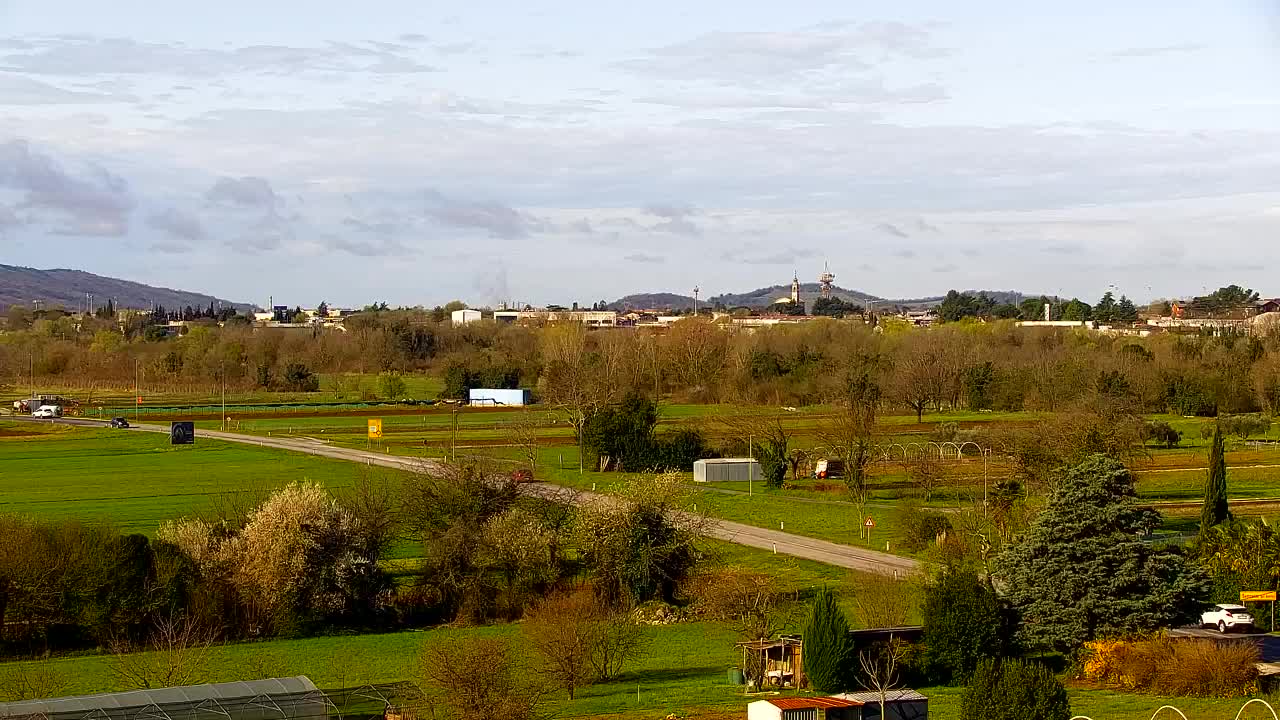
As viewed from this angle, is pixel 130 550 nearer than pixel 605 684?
No

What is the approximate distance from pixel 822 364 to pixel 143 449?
54.3 metres

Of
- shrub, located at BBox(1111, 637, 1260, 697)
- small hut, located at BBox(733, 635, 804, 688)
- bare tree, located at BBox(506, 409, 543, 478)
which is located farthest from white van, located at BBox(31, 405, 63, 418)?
shrub, located at BBox(1111, 637, 1260, 697)

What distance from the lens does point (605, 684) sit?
93.5ft

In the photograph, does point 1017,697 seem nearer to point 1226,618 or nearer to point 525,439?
point 1226,618

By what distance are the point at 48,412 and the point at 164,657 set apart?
69.7 meters

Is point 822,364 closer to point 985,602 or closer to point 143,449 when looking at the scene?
point 143,449

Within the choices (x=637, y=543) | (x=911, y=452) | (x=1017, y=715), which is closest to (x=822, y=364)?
(x=911, y=452)

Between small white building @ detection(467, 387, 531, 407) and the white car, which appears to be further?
small white building @ detection(467, 387, 531, 407)

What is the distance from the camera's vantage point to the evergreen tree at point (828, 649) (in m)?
27.1

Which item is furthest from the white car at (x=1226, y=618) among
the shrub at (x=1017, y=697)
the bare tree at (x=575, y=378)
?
the bare tree at (x=575, y=378)

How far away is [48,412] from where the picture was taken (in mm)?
91938

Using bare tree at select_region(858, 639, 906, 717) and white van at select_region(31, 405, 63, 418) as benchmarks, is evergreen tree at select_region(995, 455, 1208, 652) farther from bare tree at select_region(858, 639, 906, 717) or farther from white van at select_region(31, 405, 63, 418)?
white van at select_region(31, 405, 63, 418)

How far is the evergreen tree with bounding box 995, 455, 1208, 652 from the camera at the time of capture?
2898 centimetres

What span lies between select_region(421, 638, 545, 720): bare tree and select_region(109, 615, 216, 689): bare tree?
577cm
